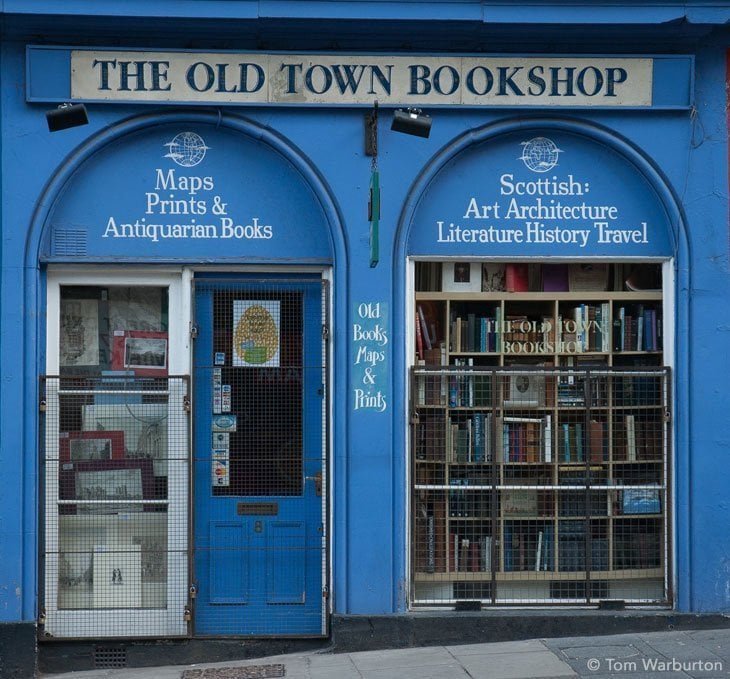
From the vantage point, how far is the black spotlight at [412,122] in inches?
324

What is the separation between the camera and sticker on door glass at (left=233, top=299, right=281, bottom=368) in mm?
8609

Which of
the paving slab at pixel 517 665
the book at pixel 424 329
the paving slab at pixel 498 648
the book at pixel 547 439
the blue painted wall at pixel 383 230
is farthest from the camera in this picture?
the book at pixel 424 329

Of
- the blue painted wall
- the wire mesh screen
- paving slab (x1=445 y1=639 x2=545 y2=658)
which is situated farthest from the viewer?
the wire mesh screen

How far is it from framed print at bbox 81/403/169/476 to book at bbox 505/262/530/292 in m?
2.93

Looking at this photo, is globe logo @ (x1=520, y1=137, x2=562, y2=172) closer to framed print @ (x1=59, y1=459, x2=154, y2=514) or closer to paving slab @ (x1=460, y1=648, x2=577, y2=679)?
paving slab @ (x1=460, y1=648, x2=577, y2=679)

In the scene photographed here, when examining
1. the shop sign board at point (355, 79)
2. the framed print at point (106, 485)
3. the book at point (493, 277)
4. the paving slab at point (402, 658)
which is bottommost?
the paving slab at point (402, 658)

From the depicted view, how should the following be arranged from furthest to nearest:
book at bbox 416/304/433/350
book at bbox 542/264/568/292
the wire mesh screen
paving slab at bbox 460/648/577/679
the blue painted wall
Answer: book at bbox 542/264/568/292, book at bbox 416/304/433/350, the wire mesh screen, the blue painted wall, paving slab at bbox 460/648/577/679

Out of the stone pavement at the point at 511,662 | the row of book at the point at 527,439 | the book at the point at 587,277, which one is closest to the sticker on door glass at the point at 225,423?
the stone pavement at the point at 511,662

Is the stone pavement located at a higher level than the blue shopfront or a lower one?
lower

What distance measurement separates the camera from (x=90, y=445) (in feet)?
28.0

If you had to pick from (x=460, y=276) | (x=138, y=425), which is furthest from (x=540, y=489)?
(x=138, y=425)

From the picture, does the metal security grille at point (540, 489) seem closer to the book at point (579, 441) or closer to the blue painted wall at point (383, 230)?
the book at point (579, 441)

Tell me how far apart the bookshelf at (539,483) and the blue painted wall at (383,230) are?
0.68 feet

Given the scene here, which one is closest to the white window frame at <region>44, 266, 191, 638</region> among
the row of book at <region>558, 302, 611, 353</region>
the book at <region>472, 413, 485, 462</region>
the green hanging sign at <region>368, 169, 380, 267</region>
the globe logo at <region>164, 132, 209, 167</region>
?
the globe logo at <region>164, 132, 209, 167</region>
